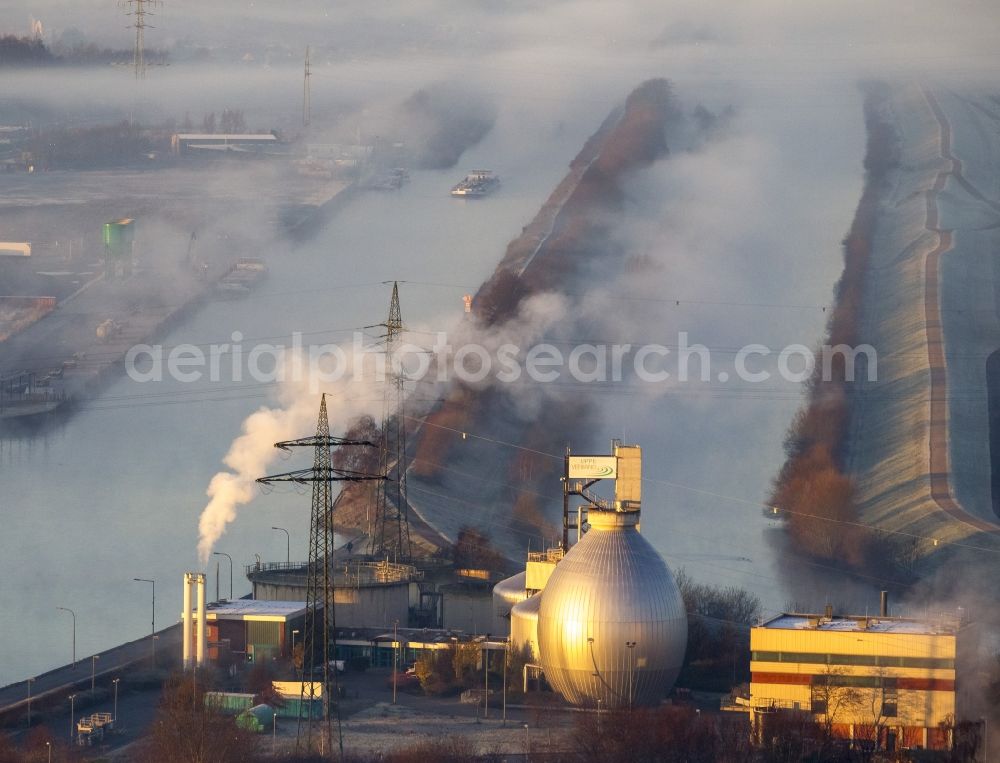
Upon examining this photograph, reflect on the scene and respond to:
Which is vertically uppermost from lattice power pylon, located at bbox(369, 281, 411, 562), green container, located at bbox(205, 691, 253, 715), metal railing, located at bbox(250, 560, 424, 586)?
lattice power pylon, located at bbox(369, 281, 411, 562)

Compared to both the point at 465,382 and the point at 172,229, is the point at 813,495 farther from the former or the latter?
the point at 172,229

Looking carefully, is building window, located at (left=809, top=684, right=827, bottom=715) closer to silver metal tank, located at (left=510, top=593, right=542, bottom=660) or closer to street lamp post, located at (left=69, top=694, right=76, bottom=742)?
silver metal tank, located at (left=510, top=593, right=542, bottom=660)

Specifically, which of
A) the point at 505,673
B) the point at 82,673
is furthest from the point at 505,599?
the point at 82,673

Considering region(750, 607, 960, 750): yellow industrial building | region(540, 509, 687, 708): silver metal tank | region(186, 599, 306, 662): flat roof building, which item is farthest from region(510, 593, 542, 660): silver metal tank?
region(750, 607, 960, 750): yellow industrial building

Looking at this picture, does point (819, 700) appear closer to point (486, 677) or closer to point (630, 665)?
point (630, 665)

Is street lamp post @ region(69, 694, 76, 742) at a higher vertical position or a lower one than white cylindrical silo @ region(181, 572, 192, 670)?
lower

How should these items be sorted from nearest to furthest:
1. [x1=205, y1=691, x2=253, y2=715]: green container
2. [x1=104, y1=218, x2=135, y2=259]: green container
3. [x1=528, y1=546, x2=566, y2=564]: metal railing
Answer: [x1=205, y1=691, x2=253, y2=715]: green container → [x1=528, y1=546, x2=566, y2=564]: metal railing → [x1=104, y1=218, x2=135, y2=259]: green container
